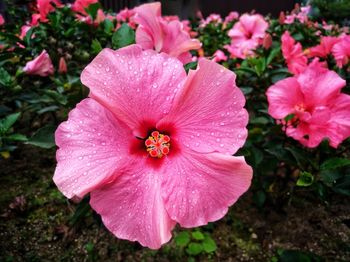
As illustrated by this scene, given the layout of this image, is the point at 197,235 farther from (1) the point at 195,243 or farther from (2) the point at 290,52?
(2) the point at 290,52

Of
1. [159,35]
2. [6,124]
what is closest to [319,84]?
[159,35]

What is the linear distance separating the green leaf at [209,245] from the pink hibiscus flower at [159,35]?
1.14m

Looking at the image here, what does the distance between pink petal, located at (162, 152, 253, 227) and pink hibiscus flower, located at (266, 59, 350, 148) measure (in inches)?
25.0

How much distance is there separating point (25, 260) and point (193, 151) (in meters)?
1.43

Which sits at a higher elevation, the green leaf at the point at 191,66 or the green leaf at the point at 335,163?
the green leaf at the point at 191,66

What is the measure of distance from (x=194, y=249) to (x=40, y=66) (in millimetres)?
1283

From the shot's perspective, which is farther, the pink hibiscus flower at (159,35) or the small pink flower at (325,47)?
the small pink flower at (325,47)

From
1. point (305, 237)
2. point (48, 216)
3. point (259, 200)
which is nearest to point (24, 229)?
point (48, 216)

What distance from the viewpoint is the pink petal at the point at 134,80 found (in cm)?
83

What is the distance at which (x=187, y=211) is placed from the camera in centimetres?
82

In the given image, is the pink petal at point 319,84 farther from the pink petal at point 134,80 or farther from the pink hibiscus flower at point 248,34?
the pink hibiscus flower at point 248,34

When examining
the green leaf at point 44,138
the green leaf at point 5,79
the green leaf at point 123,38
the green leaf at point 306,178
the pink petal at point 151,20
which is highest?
the pink petal at point 151,20

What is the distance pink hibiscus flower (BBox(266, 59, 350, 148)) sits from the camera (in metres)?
1.28

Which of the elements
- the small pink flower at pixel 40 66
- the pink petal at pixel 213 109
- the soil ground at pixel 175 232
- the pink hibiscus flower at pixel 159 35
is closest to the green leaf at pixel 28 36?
the small pink flower at pixel 40 66
